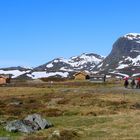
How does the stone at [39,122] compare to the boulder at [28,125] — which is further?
the stone at [39,122]

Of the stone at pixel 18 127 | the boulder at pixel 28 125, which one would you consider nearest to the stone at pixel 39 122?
the boulder at pixel 28 125

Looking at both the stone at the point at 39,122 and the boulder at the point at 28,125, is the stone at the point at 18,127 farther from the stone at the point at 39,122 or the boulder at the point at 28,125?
the stone at the point at 39,122

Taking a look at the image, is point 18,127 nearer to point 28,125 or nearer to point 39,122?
point 28,125

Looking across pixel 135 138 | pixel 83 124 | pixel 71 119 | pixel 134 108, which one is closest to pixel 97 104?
pixel 134 108

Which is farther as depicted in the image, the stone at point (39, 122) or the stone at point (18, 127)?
the stone at point (39, 122)

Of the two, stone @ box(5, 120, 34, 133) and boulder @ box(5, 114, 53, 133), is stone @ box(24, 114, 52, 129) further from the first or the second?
stone @ box(5, 120, 34, 133)

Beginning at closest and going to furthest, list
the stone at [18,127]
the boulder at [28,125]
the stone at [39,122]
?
the stone at [18,127] → the boulder at [28,125] → the stone at [39,122]

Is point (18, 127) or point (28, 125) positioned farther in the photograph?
point (28, 125)

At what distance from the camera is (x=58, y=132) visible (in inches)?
1170

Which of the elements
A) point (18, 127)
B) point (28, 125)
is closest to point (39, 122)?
point (28, 125)

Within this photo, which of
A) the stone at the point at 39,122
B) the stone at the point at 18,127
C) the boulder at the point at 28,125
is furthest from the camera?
the stone at the point at 39,122

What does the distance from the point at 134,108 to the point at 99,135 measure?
63.9 ft

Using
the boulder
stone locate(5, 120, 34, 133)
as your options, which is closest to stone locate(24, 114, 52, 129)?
the boulder

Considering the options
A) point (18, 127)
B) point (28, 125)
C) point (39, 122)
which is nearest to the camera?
point (18, 127)
